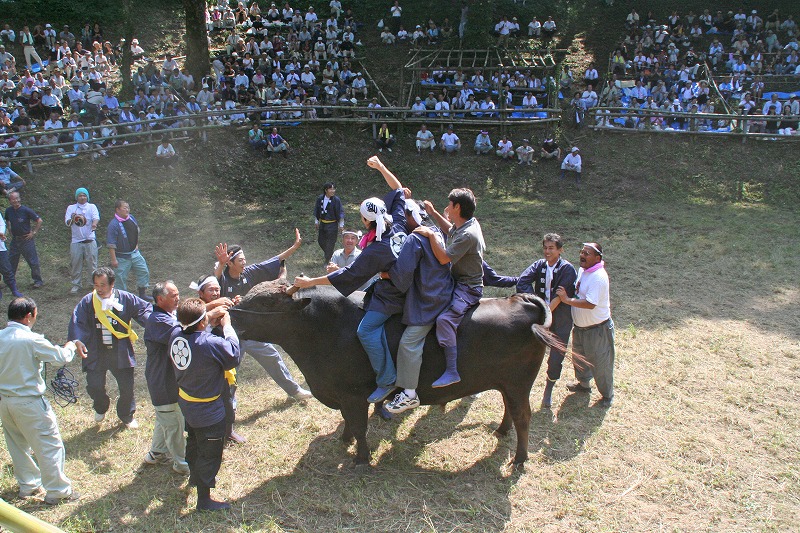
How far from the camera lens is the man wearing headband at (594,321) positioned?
754cm

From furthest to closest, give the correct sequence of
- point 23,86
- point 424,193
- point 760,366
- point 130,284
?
point 23,86 < point 424,193 < point 130,284 < point 760,366

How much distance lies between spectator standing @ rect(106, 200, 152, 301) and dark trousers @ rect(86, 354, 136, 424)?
3.98 meters

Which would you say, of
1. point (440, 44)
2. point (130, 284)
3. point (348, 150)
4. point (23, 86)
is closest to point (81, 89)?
point (23, 86)

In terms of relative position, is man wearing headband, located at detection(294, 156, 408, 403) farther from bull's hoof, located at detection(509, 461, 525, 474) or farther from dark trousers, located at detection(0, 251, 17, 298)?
dark trousers, located at detection(0, 251, 17, 298)

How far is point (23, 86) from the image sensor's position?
20.4 metres

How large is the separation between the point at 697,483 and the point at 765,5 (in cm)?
2963

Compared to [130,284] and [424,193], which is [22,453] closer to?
[130,284]

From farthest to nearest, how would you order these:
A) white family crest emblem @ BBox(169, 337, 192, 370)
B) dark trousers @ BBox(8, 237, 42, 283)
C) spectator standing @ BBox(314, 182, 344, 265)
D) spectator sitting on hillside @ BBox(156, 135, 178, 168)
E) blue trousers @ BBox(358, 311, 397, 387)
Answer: spectator sitting on hillside @ BBox(156, 135, 178, 168), spectator standing @ BBox(314, 182, 344, 265), dark trousers @ BBox(8, 237, 42, 283), blue trousers @ BBox(358, 311, 397, 387), white family crest emblem @ BBox(169, 337, 192, 370)

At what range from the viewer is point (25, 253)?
12.2 meters

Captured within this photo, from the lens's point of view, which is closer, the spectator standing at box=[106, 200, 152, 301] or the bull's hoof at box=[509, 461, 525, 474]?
the bull's hoof at box=[509, 461, 525, 474]

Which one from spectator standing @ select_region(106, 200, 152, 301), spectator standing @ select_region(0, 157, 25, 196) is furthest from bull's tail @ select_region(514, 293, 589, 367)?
spectator standing @ select_region(0, 157, 25, 196)

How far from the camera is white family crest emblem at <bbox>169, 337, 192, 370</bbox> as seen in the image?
18.6ft

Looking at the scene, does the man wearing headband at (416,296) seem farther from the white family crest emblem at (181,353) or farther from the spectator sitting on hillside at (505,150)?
the spectator sitting on hillside at (505,150)

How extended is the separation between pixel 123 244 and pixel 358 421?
6.52 m
